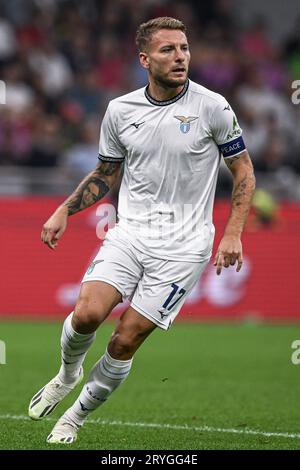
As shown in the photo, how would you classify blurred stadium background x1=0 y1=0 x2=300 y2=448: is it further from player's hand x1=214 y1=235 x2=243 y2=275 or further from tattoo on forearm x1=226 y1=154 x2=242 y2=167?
player's hand x1=214 y1=235 x2=243 y2=275

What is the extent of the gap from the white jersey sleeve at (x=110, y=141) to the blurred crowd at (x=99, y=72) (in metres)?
9.78

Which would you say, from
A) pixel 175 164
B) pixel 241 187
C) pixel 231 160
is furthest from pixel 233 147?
pixel 175 164

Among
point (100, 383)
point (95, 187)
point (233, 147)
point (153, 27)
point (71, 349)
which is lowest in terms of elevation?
point (100, 383)

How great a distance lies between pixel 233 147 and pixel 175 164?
0.39 metres

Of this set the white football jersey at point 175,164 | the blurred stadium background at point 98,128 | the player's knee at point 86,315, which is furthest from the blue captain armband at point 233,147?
the blurred stadium background at point 98,128

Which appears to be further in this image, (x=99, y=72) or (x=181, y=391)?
(x=99, y=72)

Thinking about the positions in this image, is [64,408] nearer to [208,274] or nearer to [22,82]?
[208,274]

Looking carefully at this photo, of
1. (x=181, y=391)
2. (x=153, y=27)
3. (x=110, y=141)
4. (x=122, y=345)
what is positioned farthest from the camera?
(x=181, y=391)

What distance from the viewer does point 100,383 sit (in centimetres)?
721

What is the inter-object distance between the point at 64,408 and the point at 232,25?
13.9 meters

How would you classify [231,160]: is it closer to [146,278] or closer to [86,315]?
[146,278]

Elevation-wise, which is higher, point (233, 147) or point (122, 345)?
point (233, 147)

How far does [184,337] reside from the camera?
49.1 feet
